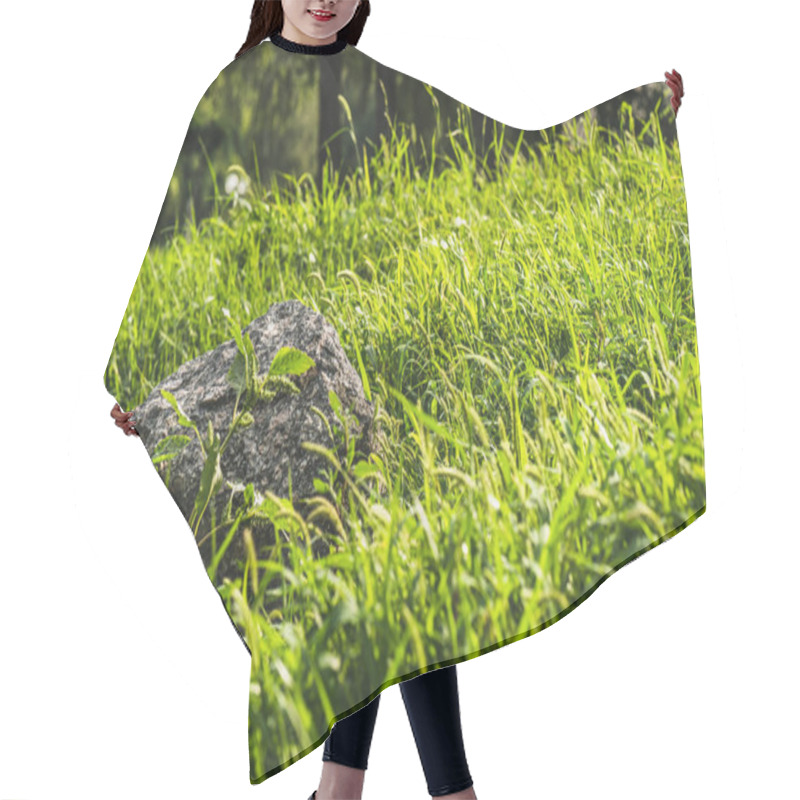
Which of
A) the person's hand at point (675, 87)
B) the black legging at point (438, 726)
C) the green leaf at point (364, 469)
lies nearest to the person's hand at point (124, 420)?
the green leaf at point (364, 469)

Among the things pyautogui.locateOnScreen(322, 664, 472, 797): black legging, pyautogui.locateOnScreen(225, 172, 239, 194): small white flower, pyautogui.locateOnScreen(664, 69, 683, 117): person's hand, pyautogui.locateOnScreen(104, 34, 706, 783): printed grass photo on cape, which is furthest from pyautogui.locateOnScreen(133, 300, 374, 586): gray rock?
pyautogui.locateOnScreen(664, 69, 683, 117): person's hand

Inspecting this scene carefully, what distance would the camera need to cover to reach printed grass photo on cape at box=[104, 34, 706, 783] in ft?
10.2

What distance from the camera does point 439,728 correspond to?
3.34m

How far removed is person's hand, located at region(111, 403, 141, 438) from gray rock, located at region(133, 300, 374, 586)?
0.01 m

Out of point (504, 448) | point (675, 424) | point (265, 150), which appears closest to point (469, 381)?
point (504, 448)

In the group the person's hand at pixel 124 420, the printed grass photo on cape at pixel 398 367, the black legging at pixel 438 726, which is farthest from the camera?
the black legging at pixel 438 726

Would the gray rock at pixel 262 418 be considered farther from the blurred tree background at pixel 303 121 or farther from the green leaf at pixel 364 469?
the blurred tree background at pixel 303 121

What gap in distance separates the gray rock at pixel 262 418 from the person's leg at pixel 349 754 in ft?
1.56

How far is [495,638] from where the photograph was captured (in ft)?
10.1

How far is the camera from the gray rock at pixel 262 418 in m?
3.18

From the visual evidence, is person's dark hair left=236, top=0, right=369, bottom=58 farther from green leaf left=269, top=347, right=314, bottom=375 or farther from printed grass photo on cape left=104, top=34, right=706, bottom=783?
green leaf left=269, top=347, right=314, bottom=375

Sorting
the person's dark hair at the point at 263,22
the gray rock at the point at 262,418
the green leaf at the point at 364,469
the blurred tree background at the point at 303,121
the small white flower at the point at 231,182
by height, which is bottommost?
the green leaf at the point at 364,469

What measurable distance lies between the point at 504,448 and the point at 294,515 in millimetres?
432

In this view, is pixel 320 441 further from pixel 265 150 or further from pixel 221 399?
pixel 265 150
